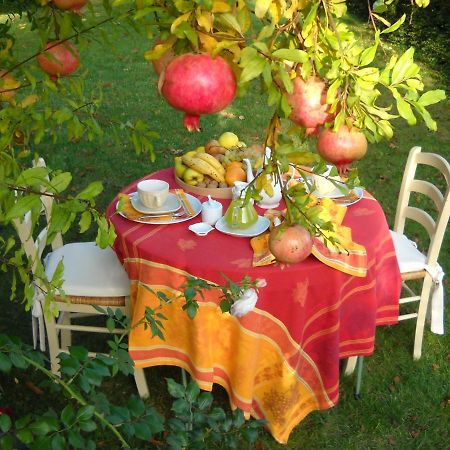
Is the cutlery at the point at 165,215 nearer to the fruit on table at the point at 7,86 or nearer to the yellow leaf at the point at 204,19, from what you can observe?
Result: the fruit on table at the point at 7,86

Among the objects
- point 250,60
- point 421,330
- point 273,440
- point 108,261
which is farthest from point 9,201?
point 421,330

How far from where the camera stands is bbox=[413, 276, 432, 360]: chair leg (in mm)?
3062

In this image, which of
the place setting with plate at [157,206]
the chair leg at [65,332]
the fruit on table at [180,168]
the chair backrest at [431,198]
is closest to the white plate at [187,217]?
the place setting with plate at [157,206]

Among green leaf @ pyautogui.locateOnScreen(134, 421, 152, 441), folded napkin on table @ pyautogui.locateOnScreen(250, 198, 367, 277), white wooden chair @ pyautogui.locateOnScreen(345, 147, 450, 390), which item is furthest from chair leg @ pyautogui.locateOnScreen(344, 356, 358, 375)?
green leaf @ pyautogui.locateOnScreen(134, 421, 152, 441)

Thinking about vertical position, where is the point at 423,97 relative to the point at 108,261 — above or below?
above

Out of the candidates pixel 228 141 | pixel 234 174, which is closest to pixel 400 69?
pixel 234 174

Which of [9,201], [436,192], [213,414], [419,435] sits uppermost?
[9,201]

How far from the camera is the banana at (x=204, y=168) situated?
281 centimetres

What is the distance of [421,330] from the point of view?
10.4 feet

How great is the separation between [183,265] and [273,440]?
1.00m

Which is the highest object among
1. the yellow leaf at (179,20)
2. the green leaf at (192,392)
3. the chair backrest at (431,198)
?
the yellow leaf at (179,20)

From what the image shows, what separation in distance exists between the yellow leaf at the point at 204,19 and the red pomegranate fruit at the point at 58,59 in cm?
60

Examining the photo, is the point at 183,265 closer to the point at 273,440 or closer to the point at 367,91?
the point at 273,440

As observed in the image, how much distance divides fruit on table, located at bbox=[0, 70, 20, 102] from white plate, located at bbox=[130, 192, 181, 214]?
118cm
